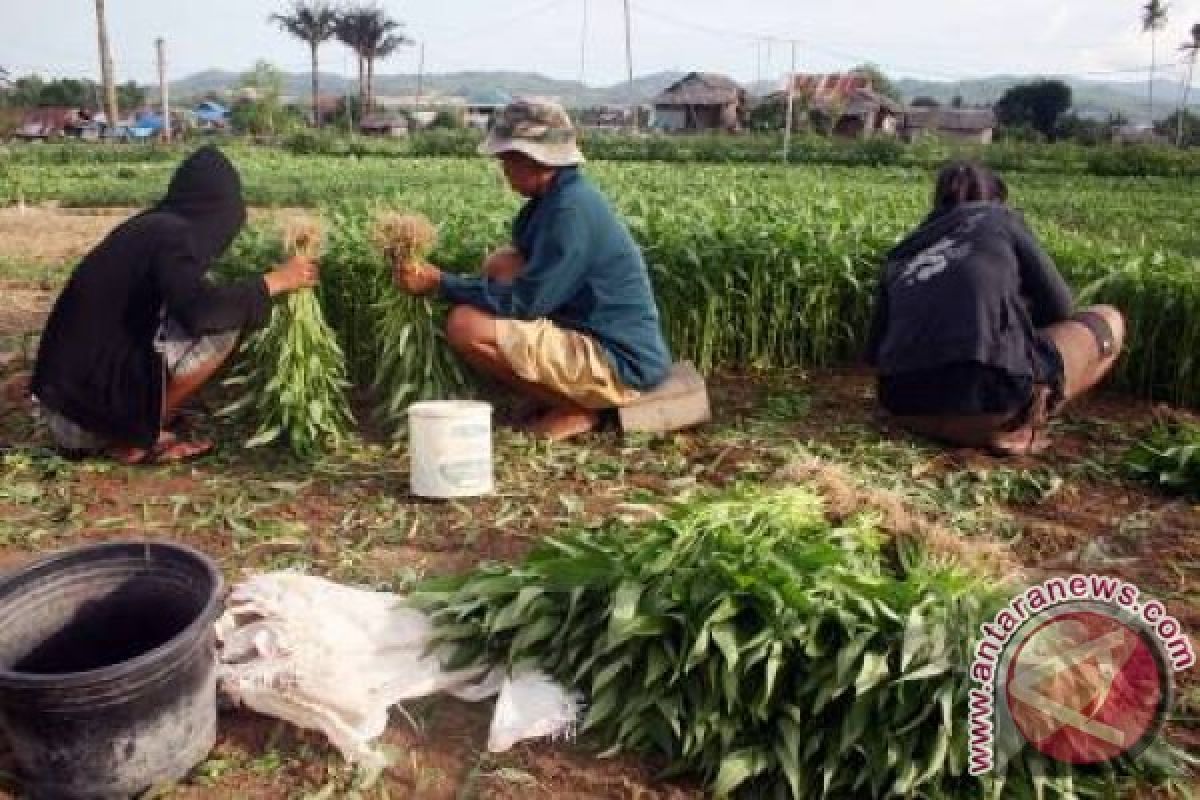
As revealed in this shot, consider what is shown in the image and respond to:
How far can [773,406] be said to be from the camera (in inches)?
206

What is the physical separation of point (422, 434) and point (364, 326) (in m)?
1.46

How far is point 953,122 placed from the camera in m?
60.0

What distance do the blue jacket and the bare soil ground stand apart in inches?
18.2

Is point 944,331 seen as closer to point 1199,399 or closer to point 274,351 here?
point 1199,399

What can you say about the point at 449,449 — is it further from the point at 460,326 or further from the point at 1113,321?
the point at 1113,321

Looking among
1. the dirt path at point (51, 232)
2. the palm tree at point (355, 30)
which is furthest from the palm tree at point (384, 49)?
the dirt path at point (51, 232)

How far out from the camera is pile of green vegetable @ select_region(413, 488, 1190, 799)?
2.24 m

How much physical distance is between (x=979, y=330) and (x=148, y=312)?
3.46 m

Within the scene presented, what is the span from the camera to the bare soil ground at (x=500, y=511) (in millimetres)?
2441

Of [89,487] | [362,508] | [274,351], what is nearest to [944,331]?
[362,508]

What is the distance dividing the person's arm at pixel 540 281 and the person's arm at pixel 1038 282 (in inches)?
76.2

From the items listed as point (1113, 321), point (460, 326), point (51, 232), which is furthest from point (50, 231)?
point (1113, 321)

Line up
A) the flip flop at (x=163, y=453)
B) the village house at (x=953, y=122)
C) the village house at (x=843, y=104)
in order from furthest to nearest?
the village house at (x=953, y=122)
the village house at (x=843, y=104)
the flip flop at (x=163, y=453)

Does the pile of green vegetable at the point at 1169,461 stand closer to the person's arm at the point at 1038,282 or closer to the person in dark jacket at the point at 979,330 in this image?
the person in dark jacket at the point at 979,330
